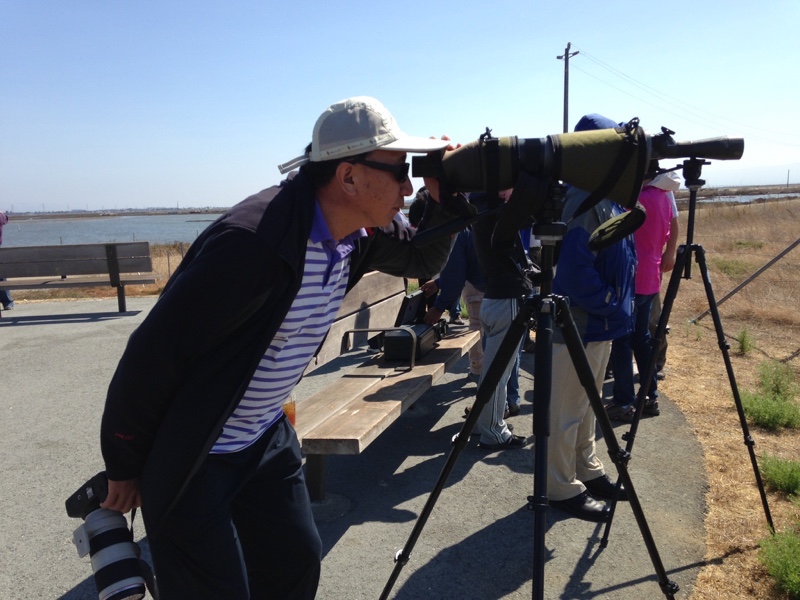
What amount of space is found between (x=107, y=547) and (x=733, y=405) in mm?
4935

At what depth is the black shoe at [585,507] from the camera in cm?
342

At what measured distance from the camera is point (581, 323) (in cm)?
354

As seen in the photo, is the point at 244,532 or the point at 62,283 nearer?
the point at 244,532

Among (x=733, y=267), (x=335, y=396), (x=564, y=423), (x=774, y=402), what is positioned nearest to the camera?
(x=564, y=423)

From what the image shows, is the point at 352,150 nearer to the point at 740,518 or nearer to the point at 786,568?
the point at 786,568

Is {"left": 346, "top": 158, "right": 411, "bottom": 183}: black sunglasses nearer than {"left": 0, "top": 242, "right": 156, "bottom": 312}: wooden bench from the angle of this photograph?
Yes

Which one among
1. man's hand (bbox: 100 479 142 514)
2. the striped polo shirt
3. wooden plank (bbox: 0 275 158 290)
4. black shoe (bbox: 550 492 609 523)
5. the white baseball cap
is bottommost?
black shoe (bbox: 550 492 609 523)

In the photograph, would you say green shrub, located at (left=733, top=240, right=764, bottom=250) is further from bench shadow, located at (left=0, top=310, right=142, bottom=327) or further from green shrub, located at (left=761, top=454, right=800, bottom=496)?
green shrub, located at (left=761, top=454, right=800, bottom=496)

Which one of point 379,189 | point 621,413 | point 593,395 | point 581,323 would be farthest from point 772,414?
point 379,189

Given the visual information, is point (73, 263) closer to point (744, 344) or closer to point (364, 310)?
point (364, 310)

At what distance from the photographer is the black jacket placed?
154cm

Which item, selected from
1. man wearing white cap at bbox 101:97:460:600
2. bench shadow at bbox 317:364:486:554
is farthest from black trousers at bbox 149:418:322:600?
bench shadow at bbox 317:364:486:554

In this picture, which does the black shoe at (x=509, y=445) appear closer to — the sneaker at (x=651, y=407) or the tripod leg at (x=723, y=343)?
the sneaker at (x=651, y=407)

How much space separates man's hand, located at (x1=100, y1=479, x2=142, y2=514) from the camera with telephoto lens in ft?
0.06
